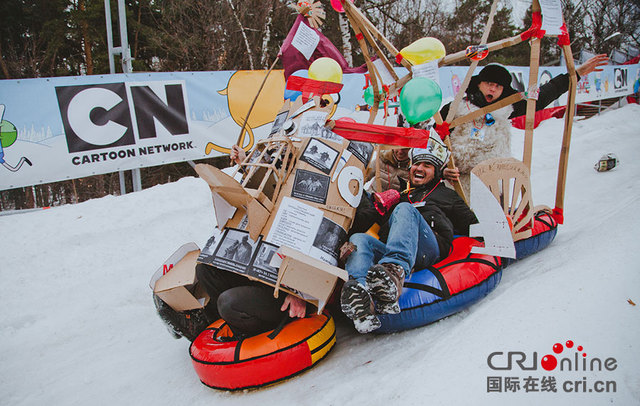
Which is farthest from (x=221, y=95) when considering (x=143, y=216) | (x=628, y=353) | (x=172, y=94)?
(x=628, y=353)

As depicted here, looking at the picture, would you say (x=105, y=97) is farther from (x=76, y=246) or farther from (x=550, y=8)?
(x=550, y=8)

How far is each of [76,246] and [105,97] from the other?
83.4 inches

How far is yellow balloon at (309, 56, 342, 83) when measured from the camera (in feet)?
9.71

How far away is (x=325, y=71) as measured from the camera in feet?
9.73

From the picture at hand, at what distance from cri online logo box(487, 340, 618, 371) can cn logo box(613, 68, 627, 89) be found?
1518cm

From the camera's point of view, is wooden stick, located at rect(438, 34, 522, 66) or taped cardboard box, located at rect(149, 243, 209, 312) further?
wooden stick, located at rect(438, 34, 522, 66)

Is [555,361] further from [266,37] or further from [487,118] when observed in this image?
[266,37]

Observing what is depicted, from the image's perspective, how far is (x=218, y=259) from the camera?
84.5 inches

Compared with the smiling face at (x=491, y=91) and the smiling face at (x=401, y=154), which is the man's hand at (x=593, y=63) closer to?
the smiling face at (x=491, y=91)

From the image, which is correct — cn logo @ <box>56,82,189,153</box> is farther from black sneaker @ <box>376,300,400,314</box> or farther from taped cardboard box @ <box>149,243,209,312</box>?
black sneaker @ <box>376,300,400,314</box>

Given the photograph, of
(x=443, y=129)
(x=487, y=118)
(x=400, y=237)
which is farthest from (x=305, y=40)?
(x=400, y=237)

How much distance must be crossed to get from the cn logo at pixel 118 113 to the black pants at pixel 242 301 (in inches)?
150

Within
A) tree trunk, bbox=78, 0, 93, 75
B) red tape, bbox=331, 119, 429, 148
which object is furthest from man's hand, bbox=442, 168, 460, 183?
tree trunk, bbox=78, 0, 93, 75

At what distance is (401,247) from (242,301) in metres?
0.95
